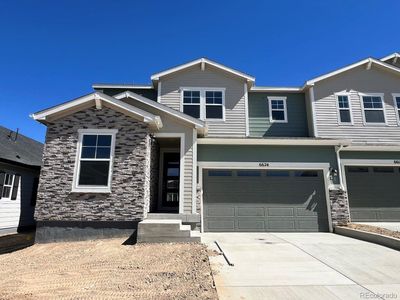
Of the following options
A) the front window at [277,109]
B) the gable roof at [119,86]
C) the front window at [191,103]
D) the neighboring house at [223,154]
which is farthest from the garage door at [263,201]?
the gable roof at [119,86]

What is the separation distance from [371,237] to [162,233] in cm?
638

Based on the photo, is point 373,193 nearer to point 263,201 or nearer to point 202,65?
point 263,201

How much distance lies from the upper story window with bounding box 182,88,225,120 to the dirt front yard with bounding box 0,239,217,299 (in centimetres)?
655

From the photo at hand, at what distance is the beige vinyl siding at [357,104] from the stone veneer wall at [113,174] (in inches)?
329

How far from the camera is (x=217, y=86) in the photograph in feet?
42.2

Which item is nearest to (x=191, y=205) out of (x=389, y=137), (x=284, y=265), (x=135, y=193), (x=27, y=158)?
(x=135, y=193)

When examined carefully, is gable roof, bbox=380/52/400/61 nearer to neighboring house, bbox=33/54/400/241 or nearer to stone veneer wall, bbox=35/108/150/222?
neighboring house, bbox=33/54/400/241

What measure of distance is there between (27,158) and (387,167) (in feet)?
53.7

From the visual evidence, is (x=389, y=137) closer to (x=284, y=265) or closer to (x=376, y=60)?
(x=376, y=60)

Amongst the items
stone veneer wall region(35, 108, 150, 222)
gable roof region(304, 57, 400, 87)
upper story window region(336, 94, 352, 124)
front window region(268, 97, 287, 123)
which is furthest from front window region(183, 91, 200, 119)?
upper story window region(336, 94, 352, 124)

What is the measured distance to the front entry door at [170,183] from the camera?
11.6 metres

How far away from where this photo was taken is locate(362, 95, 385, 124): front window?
12.7m

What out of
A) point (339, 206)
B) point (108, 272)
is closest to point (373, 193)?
point (339, 206)

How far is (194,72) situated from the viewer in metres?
13.0
